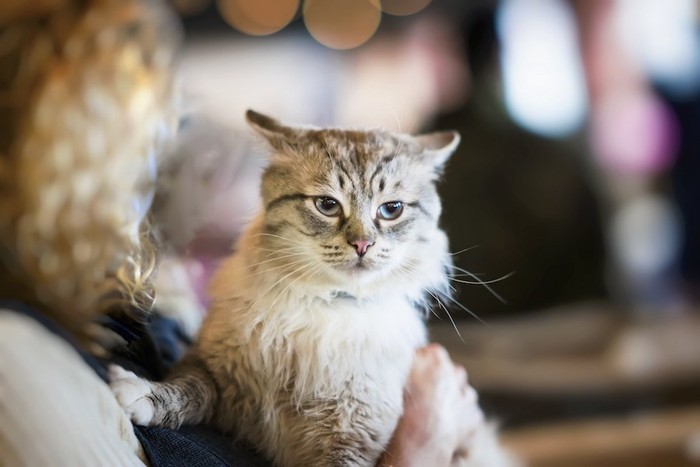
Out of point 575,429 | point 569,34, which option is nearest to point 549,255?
point 575,429

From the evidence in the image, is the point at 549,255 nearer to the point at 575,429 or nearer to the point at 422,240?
the point at 575,429

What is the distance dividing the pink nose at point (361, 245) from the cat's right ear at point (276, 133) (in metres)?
0.16

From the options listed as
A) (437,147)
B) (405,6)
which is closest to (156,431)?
(437,147)

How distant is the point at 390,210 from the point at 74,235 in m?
0.40

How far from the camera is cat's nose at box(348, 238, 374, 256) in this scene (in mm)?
866

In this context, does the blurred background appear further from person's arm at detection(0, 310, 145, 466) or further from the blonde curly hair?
person's arm at detection(0, 310, 145, 466)

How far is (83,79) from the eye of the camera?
0.72 m

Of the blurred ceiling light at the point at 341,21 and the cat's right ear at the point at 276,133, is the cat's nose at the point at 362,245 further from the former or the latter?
the blurred ceiling light at the point at 341,21

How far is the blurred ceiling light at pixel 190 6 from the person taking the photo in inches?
91.7

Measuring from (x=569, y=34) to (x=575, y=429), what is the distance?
1.74 m

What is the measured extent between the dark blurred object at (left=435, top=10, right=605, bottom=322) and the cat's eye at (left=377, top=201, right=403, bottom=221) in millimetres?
137

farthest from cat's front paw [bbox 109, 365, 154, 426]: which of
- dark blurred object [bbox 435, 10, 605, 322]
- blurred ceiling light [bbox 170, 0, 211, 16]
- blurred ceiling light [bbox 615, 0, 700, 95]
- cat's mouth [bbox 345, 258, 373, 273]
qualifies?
blurred ceiling light [bbox 615, 0, 700, 95]

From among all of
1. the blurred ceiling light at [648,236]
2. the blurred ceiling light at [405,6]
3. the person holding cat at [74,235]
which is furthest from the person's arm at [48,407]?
the blurred ceiling light at [648,236]

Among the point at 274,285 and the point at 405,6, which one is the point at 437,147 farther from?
the point at 405,6
